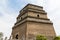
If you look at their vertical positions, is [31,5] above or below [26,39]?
above

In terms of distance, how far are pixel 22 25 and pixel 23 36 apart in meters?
1.99

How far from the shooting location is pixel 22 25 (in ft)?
56.4

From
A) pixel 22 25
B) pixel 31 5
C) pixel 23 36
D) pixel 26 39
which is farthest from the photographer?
pixel 31 5

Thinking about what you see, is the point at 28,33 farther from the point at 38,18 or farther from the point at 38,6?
the point at 38,6

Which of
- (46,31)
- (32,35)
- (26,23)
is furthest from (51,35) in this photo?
(26,23)

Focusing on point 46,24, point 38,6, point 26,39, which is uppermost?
point 38,6

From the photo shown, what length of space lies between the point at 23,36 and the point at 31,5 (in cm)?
601

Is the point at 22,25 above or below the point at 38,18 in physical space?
below

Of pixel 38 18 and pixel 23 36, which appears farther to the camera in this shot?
pixel 38 18

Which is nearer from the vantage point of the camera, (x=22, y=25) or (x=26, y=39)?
(x=26, y=39)

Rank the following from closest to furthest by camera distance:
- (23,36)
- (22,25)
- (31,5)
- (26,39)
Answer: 1. (26,39)
2. (23,36)
3. (22,25)
4. (31,5)

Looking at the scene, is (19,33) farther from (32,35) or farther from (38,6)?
(38,6)

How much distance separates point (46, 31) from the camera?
662 inches

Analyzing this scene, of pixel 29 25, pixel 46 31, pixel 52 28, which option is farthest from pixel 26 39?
pixel 52 28
